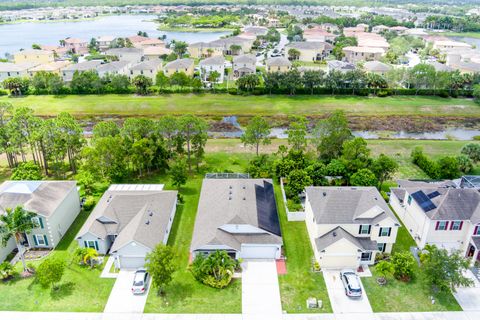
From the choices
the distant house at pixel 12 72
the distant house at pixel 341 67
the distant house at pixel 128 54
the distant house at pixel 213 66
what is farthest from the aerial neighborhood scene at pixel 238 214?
the distant house at pixel 128 54

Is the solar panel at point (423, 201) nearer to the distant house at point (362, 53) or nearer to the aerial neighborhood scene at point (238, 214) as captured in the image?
the aerial neighborhood scene at point (238, 214)

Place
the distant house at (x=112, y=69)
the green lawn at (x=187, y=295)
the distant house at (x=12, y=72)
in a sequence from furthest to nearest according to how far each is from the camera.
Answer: the distant house at (x=12, y=72) → the distant house at (x=112, y=69) → the green lawn at (x=187, y=295)

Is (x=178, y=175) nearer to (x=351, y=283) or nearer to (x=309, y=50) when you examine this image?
(x=351, y=283)

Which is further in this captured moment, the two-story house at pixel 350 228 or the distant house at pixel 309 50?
the distant house at pixel 309 50

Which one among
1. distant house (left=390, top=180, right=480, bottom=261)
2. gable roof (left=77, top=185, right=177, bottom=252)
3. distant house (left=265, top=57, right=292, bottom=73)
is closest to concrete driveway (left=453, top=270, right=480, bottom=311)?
distant house (left=390, top=180, right=480, bottom=261)

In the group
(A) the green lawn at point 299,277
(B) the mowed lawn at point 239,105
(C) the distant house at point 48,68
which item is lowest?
(B) the mowed lawn at point 239,105

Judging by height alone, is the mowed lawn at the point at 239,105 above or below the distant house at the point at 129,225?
below

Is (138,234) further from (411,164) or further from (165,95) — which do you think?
(165,95)

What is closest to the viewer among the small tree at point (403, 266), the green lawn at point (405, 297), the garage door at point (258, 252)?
the green lawn at point (405, 297)
